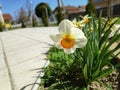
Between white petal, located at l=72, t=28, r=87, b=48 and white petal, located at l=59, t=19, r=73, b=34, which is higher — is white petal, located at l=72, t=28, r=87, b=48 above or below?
below

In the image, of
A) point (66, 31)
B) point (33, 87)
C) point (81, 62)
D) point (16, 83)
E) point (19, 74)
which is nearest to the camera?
point (66, 31)

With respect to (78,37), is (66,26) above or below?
above

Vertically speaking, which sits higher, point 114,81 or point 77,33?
point 77,33

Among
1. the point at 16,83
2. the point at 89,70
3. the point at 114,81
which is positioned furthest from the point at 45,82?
the point at 114,81

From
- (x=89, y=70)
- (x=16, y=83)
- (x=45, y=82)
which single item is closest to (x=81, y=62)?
(x=89, y=70)

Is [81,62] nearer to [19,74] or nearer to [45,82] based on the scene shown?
[45,82]

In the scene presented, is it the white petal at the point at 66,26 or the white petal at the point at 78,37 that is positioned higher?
the white petal at the point at 66,26

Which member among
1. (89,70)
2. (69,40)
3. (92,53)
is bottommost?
(89,70)

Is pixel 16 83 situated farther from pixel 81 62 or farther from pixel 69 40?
pixel 69 40

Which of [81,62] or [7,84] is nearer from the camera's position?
[81,62]

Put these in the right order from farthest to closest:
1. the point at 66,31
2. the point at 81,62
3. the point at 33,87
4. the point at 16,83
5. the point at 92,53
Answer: the point at 16,83
the point at 33,87
the point at 81,62
the point at 92,53
the point at 66,31
